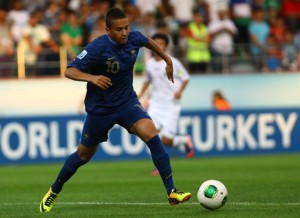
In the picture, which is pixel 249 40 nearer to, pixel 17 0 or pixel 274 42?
pixel 274 42

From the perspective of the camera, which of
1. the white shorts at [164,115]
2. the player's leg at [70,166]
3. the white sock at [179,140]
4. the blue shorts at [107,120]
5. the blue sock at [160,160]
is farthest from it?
the white sock at [179,140]

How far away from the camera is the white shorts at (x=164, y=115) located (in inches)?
660

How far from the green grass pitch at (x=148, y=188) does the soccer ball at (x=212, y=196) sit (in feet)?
0.31

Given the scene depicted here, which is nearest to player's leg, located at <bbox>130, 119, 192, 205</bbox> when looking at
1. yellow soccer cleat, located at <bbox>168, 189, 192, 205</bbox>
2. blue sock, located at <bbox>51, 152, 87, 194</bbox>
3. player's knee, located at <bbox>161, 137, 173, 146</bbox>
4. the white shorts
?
yellow soccer cleat, located at <bbox>168, 189, 192, 205</bbox>

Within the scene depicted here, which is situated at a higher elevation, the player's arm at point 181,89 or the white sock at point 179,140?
the player's arm at point 181,89

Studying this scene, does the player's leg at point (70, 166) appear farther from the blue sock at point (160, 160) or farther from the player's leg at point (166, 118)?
the player's leg at point (166, 118)

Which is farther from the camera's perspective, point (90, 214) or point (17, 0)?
point (17, 0)

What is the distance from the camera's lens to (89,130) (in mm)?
10445

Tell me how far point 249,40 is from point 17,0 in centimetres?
589

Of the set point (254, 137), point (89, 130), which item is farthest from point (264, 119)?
point (89, 130)

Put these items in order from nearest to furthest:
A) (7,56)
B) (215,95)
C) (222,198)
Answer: (222,198) → (7,56) → (215,95)

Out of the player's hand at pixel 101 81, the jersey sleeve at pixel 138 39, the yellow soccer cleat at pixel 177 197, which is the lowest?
the yellow soccer cleat at pixel 177 197

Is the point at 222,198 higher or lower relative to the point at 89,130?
lower

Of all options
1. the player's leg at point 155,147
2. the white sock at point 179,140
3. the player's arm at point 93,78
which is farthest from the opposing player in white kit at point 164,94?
the player's arm at point 93,78
